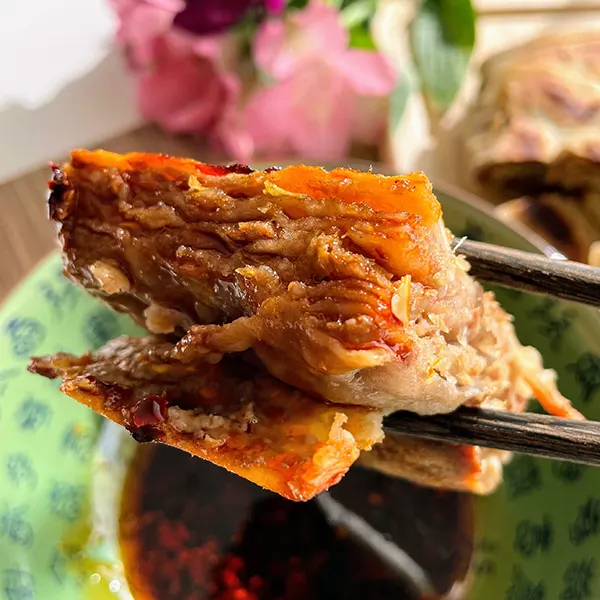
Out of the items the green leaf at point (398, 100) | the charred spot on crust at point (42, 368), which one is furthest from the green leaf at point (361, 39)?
the charred spot on crust at point (42, 368)

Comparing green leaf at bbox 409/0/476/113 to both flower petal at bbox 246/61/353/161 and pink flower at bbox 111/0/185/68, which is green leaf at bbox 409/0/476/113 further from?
pink flower at bbox 111/0/185/68

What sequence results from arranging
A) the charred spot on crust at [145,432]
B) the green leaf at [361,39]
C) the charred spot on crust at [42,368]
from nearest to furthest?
the charred spot on crust at [145,432] → the charred spot on crust at [42,368] → the green leaf at [361,39]

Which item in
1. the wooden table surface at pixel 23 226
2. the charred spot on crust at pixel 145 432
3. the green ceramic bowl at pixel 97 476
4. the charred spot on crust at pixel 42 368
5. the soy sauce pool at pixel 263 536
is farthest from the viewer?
the wooden table surface at pixel 23 226

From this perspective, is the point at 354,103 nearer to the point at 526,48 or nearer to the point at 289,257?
the point at 526,48

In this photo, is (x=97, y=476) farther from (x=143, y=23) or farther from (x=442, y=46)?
(x=442, y=46)

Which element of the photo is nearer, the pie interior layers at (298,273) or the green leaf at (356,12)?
the pie interior layers at (298,273)

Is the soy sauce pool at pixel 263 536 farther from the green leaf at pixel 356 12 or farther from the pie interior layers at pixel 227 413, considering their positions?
the green leaf at pixel 356 12

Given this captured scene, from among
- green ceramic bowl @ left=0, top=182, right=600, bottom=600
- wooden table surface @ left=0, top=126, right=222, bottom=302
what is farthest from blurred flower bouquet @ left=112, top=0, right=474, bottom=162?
green ceramic bowl @ left=0, top=182, right=600, bottom=600
